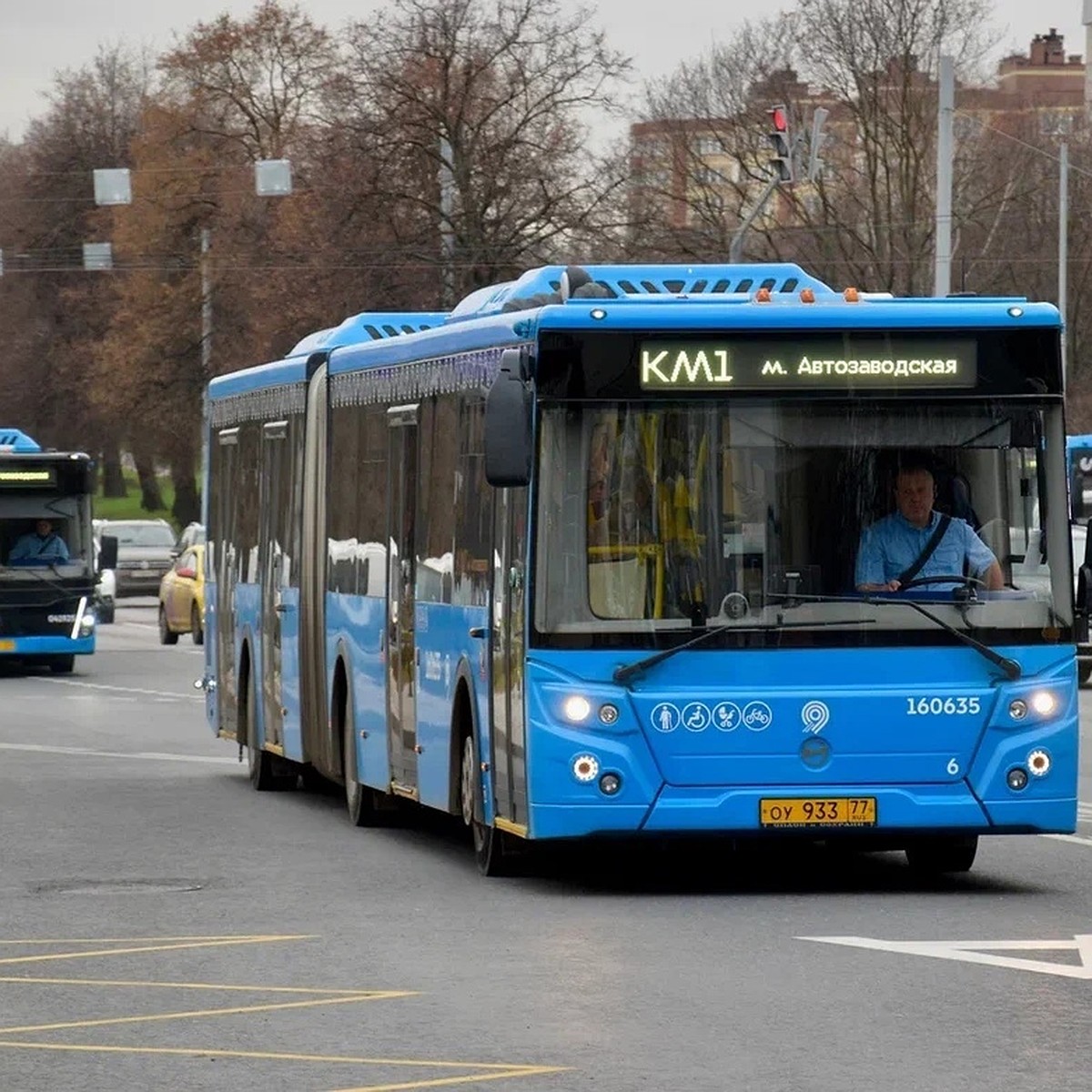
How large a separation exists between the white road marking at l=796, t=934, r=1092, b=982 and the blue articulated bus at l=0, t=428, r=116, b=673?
2773cm

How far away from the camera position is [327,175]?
199ft

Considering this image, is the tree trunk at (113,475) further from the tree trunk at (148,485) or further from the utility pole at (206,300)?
the utility pole at (206,300)

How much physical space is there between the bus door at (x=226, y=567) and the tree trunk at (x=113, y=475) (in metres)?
74.4

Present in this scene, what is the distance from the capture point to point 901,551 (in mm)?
13547

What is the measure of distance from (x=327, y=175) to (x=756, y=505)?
47972 millimetres

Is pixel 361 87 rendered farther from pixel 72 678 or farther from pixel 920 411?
pixel 920 411

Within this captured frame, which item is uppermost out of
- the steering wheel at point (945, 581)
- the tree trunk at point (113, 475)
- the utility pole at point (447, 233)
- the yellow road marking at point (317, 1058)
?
the utility pole at point (447, 233)

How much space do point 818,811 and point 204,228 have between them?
2761 inches

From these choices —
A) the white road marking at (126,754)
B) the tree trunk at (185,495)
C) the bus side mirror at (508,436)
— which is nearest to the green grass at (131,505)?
the tree trunk at (185,495)

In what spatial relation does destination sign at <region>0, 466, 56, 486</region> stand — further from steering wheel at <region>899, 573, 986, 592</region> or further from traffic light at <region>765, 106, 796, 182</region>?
steering wheel at <region>899, 573, 986, 592</region>

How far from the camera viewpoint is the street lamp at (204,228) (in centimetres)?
5241

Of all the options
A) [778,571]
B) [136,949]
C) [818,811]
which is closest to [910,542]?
[778,571]

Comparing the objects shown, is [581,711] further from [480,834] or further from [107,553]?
[107,553]

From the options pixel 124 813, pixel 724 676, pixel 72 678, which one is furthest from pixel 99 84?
pixel 724 676
